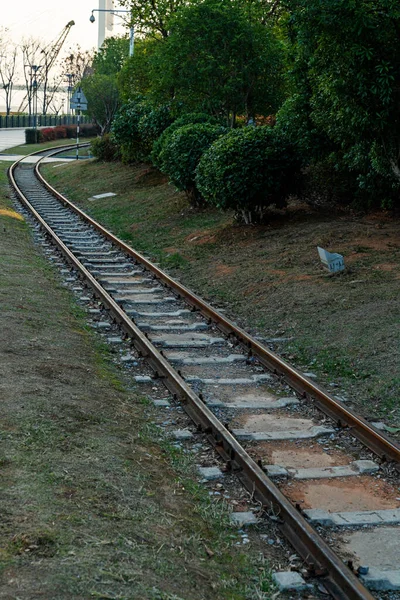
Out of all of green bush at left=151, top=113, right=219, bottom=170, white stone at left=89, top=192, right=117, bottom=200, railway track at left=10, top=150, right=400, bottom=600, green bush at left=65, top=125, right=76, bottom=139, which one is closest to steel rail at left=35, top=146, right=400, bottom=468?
railway track at left=10, top=150, right=400, bottom=600

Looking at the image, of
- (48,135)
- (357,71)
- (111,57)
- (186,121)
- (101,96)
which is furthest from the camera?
(48,135)

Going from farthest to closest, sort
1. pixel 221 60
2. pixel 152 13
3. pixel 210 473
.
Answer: pixel 152 13 < pixel 221 60 < pixel 210 473

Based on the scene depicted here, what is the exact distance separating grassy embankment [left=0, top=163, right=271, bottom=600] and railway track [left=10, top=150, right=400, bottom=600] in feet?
1.32

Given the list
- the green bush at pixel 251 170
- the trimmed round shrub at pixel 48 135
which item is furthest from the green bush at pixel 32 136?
the green bush at pixel 251 170

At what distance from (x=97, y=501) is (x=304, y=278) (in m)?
8.85

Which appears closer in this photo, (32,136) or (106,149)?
(106,149)

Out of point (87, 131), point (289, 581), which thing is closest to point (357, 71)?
point (289, 581)

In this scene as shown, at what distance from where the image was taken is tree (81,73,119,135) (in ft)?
185

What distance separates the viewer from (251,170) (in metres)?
17.5

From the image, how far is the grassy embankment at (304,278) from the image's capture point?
9.84 m

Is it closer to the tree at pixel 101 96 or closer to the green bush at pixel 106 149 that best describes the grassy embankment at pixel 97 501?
the green bush at pixel 106 149

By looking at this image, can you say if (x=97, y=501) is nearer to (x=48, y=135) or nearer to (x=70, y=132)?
(x=48, y=135)

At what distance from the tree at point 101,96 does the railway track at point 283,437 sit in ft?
150

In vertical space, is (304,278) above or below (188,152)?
below
